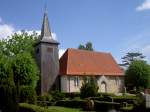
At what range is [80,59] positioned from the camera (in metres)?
56.9

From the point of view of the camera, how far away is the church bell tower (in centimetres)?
5153

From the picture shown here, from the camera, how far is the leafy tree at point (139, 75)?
5947cm

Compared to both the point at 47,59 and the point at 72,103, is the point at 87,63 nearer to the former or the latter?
the point at 47,59

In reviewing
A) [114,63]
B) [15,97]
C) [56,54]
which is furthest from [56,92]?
[15,97]

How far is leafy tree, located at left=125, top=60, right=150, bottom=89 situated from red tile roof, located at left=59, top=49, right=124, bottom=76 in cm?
219

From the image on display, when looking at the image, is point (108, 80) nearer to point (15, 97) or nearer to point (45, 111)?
point (15, 97)

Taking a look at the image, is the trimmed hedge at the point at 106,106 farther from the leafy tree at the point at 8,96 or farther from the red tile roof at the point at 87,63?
the red tile roof at the point at 87,63

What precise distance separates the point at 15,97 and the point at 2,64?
18172mm

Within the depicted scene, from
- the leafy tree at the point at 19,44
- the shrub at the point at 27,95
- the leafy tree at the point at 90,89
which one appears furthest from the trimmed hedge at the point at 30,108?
the leafy tree at the point at 19,44

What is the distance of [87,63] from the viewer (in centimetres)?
5731

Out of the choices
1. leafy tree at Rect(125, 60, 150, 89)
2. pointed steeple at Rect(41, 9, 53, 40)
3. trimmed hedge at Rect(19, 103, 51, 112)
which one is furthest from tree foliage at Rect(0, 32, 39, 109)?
leafy tree at Rect(125, 60, 150, 89)

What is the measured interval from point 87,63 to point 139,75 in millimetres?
10029

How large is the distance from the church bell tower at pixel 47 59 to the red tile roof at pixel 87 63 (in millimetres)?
2109

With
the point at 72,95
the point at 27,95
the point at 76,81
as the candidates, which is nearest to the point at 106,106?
the point at 27,95
